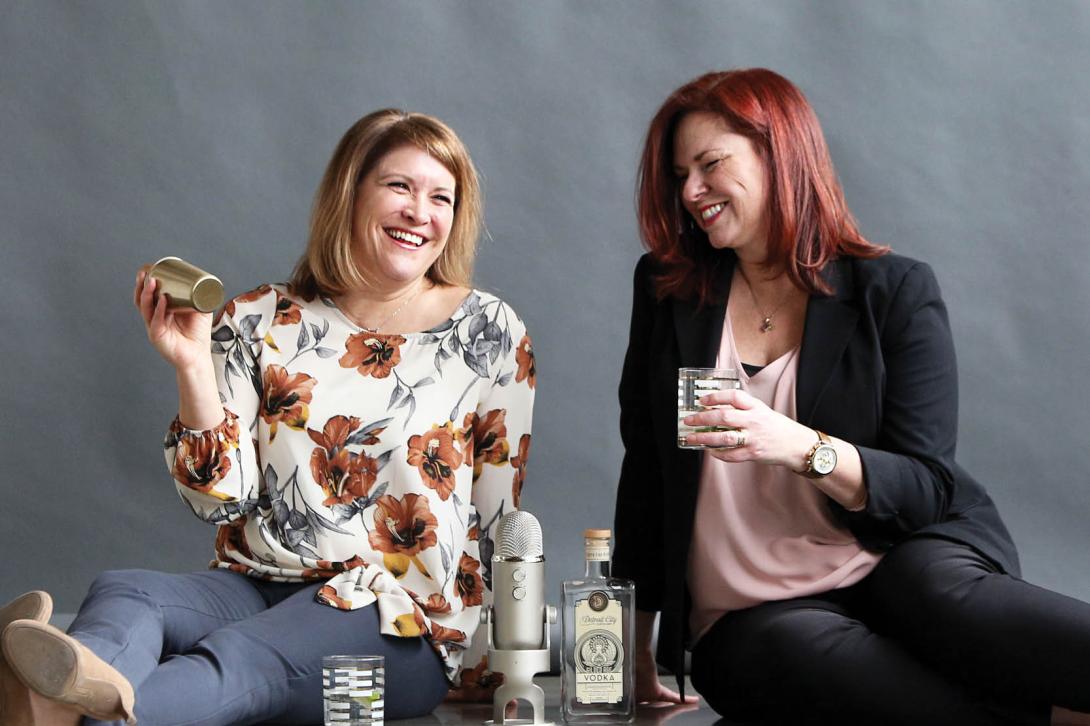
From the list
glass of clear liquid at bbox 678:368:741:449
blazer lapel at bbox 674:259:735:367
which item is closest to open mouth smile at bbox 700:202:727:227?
blazer lapel at bbox 674:259:735:367

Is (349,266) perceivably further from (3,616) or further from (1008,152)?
(1008,152)

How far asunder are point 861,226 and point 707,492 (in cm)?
138

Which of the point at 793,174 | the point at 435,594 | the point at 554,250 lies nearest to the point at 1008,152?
the point at 554,250

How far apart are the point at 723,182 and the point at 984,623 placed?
77 cm

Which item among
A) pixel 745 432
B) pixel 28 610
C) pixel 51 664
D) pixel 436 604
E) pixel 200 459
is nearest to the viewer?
pixel 51 664

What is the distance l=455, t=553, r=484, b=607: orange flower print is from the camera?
8.00 ft

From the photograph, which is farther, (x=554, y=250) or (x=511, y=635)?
(x=554, y=250)

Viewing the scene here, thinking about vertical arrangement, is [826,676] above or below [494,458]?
below

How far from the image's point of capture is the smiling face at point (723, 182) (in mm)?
2279

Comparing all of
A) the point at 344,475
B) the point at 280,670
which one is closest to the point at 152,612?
the point at 280,670

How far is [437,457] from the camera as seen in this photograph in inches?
93.9

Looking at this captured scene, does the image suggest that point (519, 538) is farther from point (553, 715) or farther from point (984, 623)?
point (984, 623)

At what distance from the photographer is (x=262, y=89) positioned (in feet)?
11.0

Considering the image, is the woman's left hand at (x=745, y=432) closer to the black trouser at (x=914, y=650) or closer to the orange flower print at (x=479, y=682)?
the black trouser at (x=914, y=650)
